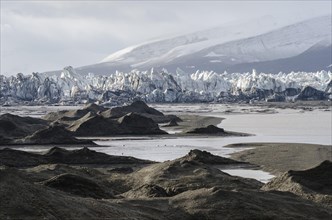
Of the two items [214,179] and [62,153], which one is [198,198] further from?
[62,153]

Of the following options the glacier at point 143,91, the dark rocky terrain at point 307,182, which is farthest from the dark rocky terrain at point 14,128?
the glacier at point 143,91

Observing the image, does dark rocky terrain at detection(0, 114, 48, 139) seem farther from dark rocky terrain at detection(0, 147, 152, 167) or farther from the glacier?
the glacier

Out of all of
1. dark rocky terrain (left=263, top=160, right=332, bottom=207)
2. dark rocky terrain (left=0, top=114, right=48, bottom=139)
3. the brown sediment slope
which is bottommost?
the brown sediment slope

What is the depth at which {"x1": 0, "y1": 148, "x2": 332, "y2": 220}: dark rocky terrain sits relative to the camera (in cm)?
1433

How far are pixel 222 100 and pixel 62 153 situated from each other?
134919 millimetres

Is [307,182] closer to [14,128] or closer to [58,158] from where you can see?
[58,158]

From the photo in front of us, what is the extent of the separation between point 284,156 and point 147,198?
21185mm

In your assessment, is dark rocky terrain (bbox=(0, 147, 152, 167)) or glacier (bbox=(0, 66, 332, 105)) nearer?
dark rocky terrain (bbox=(0, 147, 152, 167))

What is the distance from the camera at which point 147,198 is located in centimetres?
1814

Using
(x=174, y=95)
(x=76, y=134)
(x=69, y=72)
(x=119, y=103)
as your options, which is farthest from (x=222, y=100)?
(x=76, y=134)

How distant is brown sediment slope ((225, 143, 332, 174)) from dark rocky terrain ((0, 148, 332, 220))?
831 centimetres

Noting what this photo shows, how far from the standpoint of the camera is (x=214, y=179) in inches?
976

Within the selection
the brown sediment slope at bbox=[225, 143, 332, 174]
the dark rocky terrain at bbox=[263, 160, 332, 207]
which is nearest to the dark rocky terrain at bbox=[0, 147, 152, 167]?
the brown sediment slope at bbox=[225, 143, 332, 174]

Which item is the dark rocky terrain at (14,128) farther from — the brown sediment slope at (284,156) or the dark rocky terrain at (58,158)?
the brown sediment slope at (284,156)
